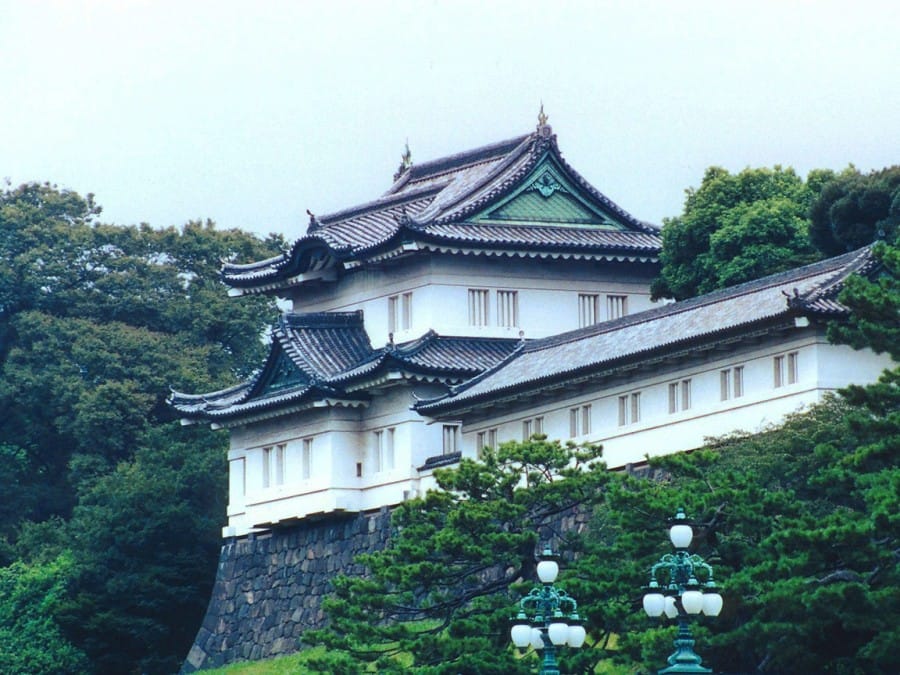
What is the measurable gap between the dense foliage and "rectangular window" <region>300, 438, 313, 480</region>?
6.78 metres

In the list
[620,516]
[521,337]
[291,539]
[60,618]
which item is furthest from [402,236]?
[620,516]

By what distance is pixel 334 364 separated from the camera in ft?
206

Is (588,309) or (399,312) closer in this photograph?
(399,312)

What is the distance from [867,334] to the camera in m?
41.2

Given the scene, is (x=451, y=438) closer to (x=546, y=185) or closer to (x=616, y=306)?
(x=616, y=306)

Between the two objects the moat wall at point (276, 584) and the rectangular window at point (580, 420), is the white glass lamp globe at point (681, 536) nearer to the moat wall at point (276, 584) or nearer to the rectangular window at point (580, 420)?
the rectangular window at point (580, 420)

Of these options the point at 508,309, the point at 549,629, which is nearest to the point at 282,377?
the point at 508,309

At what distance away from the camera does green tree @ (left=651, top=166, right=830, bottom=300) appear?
60.7m

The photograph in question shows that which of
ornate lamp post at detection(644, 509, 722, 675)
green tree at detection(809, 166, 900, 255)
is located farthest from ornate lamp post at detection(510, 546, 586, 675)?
green tree at detection(809, 166, 900, 255)

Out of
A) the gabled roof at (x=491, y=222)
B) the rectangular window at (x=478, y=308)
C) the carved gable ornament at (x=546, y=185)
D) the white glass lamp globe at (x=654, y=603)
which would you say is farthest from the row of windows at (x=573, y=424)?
the white glass lamp globe at (x=654, y=603)

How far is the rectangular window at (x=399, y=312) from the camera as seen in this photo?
63438 millimetres

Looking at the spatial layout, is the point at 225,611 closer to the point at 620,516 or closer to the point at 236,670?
the point at 236,670

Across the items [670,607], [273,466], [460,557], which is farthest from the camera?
[273,466]

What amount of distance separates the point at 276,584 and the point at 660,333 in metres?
14.7
